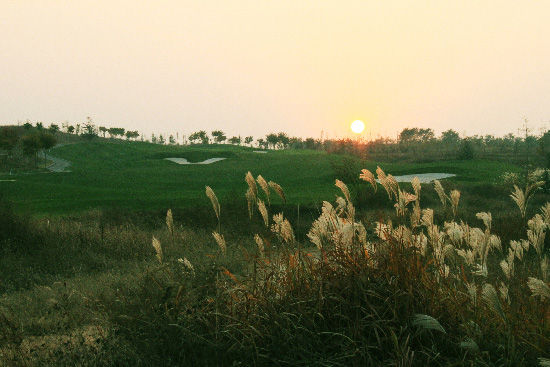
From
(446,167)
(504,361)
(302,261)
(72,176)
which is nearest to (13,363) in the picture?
(302,261)

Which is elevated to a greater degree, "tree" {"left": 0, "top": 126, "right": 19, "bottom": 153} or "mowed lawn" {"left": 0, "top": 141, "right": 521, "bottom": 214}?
"tree" {"left": 0, "top": 126, "right": 19, "bottom": 153}

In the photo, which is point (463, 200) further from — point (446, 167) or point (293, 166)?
point (293, 166)

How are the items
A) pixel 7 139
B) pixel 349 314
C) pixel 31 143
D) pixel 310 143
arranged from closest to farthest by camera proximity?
1. pixel 349 314
2. pixel 31 143
3. pixel 7 139
4. pixel 310 143

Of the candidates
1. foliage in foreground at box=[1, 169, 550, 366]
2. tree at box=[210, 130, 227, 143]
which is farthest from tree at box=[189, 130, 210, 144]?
foliage in foreground at box=[1, 169, 550, 366]

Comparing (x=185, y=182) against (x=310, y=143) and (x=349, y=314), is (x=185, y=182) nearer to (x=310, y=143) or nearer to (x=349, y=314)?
(x=349, y=314)

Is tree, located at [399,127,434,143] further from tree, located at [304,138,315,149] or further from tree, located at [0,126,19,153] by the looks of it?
tree, located at [0,126,19,153]

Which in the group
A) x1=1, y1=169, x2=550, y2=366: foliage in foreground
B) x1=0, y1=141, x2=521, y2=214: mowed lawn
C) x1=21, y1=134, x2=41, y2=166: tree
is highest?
x1=21, y1=134, x2=41, y2=166: tree

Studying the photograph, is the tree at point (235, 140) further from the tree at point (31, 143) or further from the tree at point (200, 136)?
the tree at point (31, 143)

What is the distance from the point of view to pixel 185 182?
34188 millimetres

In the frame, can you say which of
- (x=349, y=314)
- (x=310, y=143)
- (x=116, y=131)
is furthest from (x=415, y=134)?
(x=349, y=314)

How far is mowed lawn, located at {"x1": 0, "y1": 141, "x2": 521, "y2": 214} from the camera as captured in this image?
21953 mm

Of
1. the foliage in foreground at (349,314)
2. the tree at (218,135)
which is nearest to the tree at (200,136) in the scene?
the tree at (218,135)

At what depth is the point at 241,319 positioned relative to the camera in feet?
14.9

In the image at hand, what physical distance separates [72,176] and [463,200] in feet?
104
